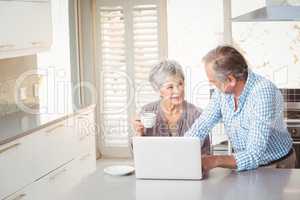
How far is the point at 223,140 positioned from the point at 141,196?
2313 mm

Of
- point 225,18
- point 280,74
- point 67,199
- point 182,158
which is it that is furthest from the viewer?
point 225,18

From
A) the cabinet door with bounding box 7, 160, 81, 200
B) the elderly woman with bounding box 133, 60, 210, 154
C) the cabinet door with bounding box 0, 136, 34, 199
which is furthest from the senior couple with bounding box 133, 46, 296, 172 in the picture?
the cabinet door with bounding box 7, 160, 81, 200

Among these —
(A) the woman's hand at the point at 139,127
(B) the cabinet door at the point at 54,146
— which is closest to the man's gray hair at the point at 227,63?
(A) the woman's hand at the point at 139,127

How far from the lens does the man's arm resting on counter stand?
2502 mm

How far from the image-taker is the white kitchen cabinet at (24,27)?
11.8ft

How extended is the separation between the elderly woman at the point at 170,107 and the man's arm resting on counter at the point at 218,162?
0.70m

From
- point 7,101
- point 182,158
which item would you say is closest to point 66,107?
point 7,101

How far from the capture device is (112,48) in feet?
18.2

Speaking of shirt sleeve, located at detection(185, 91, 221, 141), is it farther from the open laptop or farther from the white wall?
the white wall

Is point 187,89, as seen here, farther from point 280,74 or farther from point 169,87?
point 169,87

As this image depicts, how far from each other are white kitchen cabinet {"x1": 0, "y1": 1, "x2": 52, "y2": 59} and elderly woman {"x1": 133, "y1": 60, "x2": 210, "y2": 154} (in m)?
1.00

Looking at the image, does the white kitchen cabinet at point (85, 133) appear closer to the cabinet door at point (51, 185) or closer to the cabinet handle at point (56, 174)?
the cabinet door at point (51, 185)

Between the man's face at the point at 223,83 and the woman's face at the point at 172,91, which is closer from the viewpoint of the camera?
the man's face at the point at 223,83

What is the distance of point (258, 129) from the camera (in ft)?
8.21
